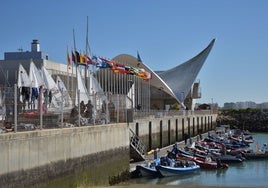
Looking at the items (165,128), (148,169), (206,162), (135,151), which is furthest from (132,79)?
(148,169)

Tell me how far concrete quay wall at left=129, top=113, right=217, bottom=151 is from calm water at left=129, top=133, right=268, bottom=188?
23.6 ft

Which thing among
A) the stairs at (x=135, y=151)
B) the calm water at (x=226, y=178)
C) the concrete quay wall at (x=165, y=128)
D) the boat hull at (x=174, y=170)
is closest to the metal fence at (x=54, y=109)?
the stairs at (x=135, y=151)

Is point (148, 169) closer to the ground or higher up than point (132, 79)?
closer to the ground

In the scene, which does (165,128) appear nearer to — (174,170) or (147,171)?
(174,170)

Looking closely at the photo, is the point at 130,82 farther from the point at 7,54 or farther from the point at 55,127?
the point at 55,127

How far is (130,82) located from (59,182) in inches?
1752

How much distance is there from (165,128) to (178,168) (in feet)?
65.8

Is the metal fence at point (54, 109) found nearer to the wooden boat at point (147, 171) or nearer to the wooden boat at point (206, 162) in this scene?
the wooden boat at point (147, 171)

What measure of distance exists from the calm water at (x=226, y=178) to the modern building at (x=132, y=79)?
581 cm

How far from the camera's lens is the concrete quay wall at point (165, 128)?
137 ft

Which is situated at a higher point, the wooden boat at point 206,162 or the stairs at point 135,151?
the stairs at point 135,151

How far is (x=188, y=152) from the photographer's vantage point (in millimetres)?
39875

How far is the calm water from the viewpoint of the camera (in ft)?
95.8

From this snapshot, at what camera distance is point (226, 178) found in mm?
32688
